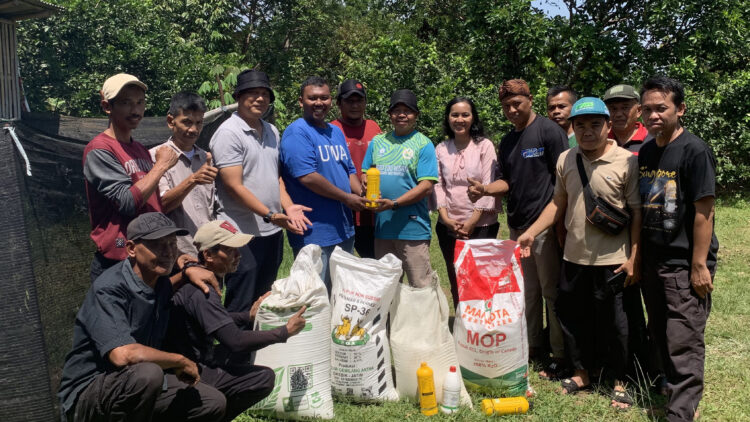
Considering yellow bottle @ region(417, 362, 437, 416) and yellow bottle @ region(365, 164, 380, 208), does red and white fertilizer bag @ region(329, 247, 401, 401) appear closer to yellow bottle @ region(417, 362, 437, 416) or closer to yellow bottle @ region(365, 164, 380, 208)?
yellow bottle @ region(417, 362, 437, 416)

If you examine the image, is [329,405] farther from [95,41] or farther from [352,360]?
[95,41]

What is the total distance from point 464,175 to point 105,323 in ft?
7.90

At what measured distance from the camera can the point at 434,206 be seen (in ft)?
13.1

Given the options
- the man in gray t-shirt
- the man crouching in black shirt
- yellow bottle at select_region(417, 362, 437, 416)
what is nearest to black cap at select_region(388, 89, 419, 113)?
the man in gray t-shirt

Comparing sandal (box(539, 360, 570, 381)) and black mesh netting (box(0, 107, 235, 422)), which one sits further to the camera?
sandal (box(539, 360, 570, 381))

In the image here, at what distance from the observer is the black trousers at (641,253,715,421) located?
2.86 m

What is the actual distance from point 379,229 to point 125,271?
1.80 metres

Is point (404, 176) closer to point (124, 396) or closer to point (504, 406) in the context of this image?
point (504, 406)

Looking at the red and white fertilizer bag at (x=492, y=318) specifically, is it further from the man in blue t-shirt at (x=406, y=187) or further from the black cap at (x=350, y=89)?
the black cap at (x=350, y=89)

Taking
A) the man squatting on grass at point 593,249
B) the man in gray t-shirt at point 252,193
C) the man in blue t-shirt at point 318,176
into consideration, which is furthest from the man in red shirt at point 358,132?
the man squatting on grass at point 593,249

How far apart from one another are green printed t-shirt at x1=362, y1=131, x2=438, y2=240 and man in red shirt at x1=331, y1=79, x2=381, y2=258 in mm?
275

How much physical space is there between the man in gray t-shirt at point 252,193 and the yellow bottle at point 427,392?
102 centimetres

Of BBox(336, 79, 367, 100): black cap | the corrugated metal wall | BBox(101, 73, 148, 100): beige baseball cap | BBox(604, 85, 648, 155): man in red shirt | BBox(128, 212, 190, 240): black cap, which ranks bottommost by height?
BBox(128, 212, 190, 240): black cap

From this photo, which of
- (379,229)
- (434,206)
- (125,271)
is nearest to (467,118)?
(434,206)
